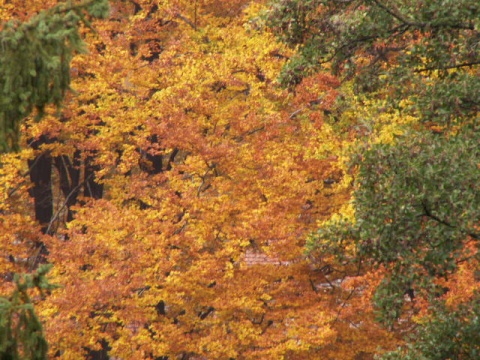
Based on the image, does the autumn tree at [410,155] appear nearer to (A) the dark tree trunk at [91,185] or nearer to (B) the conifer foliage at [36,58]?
(B) the conifer foliage at [36,58]

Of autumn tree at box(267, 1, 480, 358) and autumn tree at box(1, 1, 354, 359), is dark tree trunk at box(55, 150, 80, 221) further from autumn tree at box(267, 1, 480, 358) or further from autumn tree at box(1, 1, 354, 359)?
autumn tree at box(267, 1, 480, 358)

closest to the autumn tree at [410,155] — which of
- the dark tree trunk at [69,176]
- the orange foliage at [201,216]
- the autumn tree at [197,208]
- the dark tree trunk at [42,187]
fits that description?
the orange foliage at [201,216]

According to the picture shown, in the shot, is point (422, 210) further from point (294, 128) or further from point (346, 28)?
point (294, 128)

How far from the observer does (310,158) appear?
56.6ft

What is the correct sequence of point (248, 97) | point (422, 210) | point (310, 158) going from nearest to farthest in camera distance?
1. point (422, 210)
2. point (310, 158)
3. point (248, 97)

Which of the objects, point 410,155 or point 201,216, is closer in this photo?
point 410,155

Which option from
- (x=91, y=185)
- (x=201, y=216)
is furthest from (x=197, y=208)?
(x=91, y=185)

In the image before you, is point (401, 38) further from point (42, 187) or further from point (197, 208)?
point (42, 187)

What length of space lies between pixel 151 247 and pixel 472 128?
7419 millimetres

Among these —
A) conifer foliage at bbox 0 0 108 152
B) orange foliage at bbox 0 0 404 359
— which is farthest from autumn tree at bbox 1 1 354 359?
conifer foliage at bbox 0 0 108 152

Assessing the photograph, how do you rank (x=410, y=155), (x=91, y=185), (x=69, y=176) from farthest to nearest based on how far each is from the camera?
(x=91, y=185)
(x=69, y=176)
(x=410, y=155)

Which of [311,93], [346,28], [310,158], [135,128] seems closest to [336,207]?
[310,158]

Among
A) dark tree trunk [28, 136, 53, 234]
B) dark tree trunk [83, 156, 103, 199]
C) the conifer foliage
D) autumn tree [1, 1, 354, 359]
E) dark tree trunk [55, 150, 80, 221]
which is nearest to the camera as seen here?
the conifer foliage

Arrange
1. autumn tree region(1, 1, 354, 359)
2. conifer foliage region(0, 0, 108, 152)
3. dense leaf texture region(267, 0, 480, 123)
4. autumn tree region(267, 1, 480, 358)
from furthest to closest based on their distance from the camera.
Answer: autumn tree region(1, 1, 354, 359) < dense leaf texture region(267, 0, 480, 123) < autumn tree region(267, 1, 480, 358) < conifer foliage region(0, 0, 108, 152)
